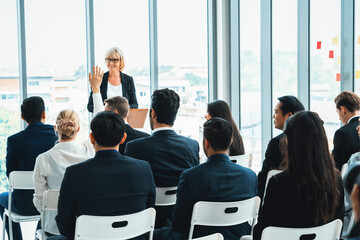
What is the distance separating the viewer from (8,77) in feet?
18.3

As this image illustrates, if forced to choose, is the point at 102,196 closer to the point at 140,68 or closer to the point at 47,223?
the point at 47,223

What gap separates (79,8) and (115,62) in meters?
1.27

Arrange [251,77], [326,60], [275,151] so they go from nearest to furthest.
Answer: [275,151] → [326,60] → [251,77]

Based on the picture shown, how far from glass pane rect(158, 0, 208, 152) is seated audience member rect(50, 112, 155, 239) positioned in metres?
4.29

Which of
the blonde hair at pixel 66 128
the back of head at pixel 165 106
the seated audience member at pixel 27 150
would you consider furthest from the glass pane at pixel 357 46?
the seated audience member at pixel 27 150

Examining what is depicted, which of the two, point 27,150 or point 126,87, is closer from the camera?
point 27,150

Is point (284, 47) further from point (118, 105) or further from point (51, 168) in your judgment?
point (51, 168)

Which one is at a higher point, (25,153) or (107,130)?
(107,130)

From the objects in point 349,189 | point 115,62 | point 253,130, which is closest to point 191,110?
point 253,130

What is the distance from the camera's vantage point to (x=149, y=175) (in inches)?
94.7

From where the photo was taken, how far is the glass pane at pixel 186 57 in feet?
21.6

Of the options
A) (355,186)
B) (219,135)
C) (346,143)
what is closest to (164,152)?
(219,135)

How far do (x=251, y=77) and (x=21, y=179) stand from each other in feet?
13.3

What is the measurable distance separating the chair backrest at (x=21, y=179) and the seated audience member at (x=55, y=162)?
0.37 m
